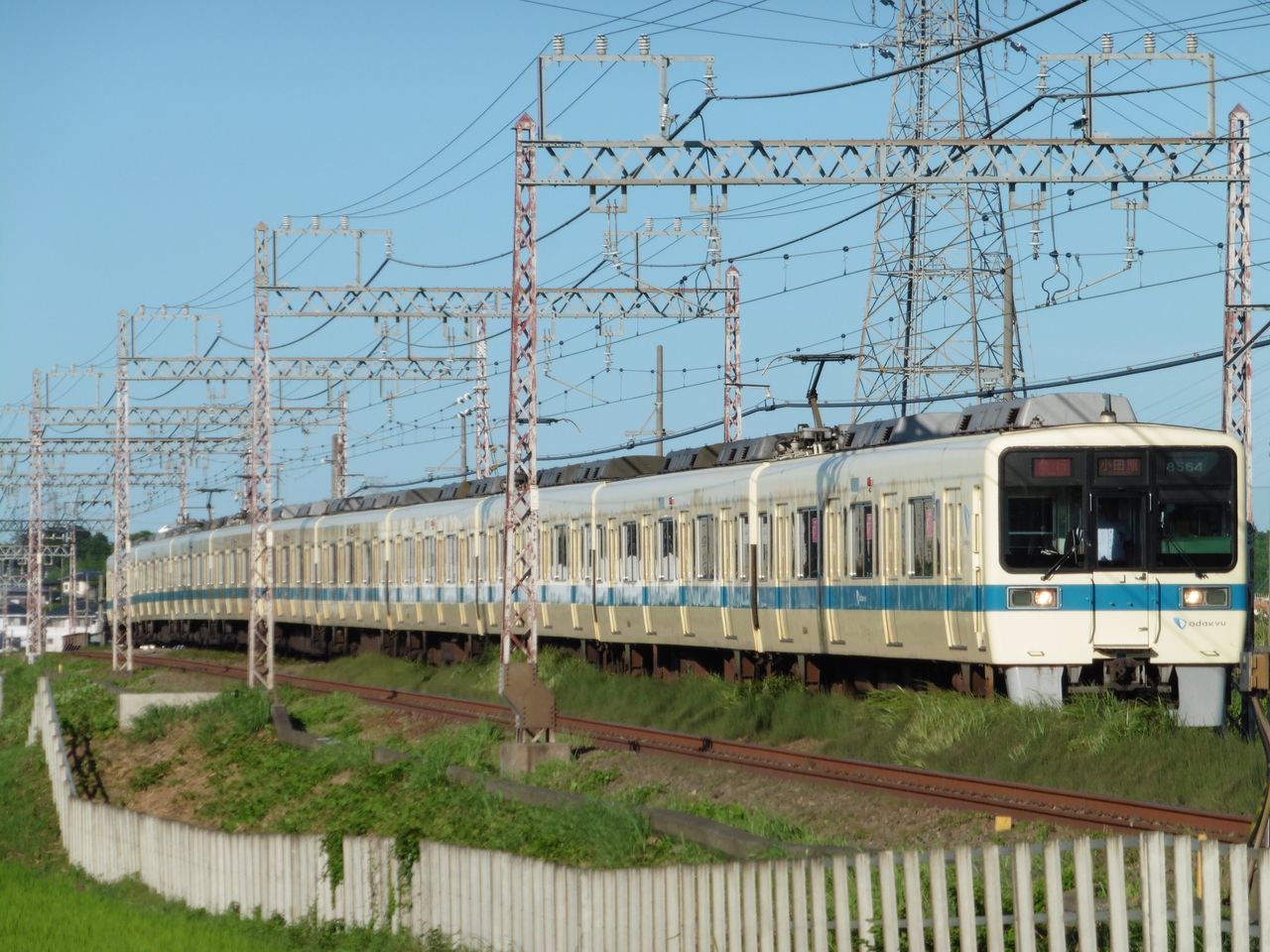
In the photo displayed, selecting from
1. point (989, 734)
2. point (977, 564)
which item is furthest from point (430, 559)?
point (989, 734)

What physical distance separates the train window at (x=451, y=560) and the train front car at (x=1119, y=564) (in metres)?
18.1

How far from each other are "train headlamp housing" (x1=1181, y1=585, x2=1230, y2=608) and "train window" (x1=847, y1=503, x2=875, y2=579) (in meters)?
3.44

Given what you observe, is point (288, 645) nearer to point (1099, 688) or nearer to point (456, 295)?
point (456, 295)

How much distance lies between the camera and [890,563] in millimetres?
20766

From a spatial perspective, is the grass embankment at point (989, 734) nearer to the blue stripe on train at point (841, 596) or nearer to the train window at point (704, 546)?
the blue stripe on train at point (841, 596)

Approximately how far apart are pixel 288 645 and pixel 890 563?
30.3 meters

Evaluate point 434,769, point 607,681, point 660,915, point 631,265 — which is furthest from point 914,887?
point 631,265

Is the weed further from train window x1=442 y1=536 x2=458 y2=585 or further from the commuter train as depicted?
train window x1=442 y1=536 x2=458 y2=585

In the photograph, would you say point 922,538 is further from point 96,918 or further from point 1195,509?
point 96,918

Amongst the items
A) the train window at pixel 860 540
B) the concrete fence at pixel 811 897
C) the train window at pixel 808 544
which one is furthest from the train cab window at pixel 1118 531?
the concrete fence at pixel 811 897

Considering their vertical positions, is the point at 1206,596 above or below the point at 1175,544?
below

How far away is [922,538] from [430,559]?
1856 centimetres

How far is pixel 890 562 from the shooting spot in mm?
20797

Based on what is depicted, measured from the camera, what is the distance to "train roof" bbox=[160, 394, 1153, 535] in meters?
19.8
